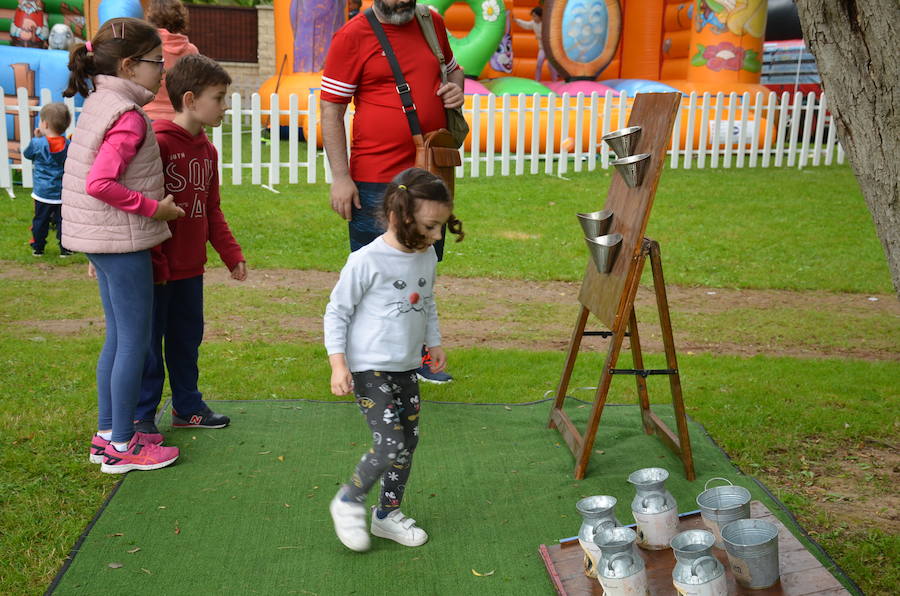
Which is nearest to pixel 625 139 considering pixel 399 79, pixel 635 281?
pixel 635 281

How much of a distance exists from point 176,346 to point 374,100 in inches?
63.1

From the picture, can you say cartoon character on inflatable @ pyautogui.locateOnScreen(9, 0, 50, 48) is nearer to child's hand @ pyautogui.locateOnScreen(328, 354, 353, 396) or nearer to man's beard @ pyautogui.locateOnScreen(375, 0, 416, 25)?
man's beard @ pyautogui.locateOnScreen(375, 0, 416, 25)

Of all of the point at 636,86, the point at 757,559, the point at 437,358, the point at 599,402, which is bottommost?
the point at 757,559

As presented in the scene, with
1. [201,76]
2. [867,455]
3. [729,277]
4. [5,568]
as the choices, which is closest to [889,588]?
[867,455]

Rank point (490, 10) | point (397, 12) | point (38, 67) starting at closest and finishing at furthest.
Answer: point (397, 12) < point (38, 67) < point (490, 10)

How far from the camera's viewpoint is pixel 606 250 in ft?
12.9

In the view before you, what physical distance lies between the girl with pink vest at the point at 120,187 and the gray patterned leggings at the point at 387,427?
1.15 m

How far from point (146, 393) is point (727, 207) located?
8962 mm

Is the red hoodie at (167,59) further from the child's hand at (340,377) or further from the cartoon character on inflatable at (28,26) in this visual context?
the cartoon character on inflatable at (28,26)

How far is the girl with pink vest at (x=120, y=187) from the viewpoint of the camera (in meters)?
3.59

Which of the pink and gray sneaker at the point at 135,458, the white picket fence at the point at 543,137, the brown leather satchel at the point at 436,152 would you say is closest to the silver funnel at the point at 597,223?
the brown leather satchel at the point at 436,152

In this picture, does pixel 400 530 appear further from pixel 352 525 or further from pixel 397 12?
pixel 397 12

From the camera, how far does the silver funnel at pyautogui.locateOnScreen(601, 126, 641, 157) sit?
3947 millimetres

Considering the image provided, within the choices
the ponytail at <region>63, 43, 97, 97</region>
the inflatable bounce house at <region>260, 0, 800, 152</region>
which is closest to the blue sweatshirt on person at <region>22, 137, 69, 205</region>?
the ponytail at <region>63, 43, 97, 97</region>
